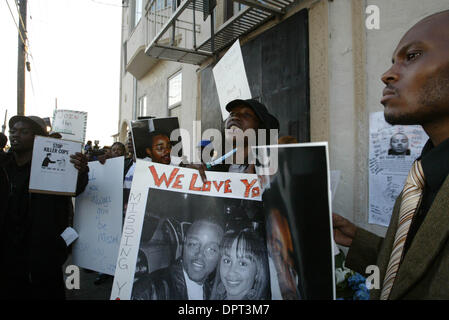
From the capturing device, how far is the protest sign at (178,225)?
3.10 ft

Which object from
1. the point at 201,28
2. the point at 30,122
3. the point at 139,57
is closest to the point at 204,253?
the point at 30,122

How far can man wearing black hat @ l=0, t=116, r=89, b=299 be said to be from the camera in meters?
1.81

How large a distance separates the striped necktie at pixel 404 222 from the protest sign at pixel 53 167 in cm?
193

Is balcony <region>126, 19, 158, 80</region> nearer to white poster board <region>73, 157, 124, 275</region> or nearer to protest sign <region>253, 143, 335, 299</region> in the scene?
white poster board <region>73, 157, 124, 275</region>

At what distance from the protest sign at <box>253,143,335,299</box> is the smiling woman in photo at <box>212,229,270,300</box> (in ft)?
0.35

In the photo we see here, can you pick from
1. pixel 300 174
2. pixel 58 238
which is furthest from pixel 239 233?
Result: pixel 58 238

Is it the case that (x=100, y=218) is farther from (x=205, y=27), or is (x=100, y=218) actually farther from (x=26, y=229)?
(x=205, y=27)

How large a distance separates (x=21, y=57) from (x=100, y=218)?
9943 millimetres

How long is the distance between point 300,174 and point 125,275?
28.4 inches

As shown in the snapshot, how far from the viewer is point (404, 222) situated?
709 mm

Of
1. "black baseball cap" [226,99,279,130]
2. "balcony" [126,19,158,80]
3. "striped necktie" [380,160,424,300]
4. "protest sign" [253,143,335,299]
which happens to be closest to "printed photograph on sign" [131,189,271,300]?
"protest sign" [253,143,335,299]

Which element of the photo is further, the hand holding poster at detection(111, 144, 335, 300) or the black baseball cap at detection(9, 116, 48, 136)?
the black baseball cap at detection(9, 116, 48, 136)

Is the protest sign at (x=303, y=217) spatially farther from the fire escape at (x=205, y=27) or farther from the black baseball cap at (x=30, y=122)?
the fire escape at (x=205, y=27)
